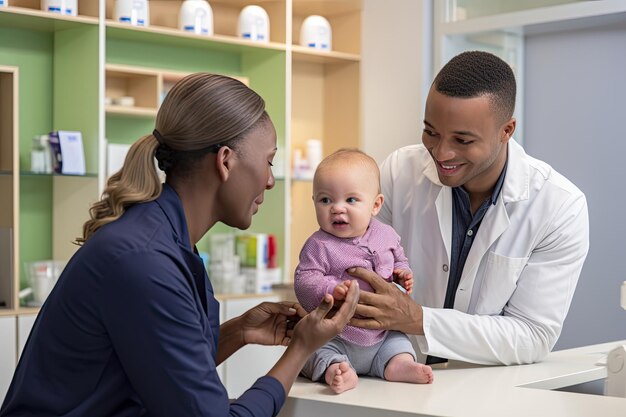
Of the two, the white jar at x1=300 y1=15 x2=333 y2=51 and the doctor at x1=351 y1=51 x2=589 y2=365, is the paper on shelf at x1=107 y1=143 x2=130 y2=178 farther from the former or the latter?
the doctor at x1=351 y1=51 x2=589 y2=365

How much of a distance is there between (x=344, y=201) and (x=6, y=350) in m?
2.10

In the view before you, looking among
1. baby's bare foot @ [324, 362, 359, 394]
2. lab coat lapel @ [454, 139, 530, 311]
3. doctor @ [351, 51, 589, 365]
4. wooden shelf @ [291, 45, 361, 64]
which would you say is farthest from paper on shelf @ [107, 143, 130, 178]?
baby's bare foot @ [324, 362, 359, 394]

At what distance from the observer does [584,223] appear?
229 centimetres

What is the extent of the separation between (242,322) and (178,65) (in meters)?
2.66

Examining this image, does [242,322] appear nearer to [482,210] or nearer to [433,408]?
[433,408]

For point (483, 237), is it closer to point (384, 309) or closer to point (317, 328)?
point (384, 309)

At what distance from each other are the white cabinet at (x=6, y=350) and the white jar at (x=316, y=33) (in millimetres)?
2041

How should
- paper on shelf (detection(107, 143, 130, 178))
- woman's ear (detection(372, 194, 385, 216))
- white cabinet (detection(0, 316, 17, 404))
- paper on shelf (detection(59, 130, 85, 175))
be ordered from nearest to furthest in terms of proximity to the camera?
1. woman's ear (detection(372, 194, 385, 216))
2. white cabinet (detection(0, 316, 17, 404))
3. paper on shelf (detection(59, 130, 85, 175))
4. paper on shelf (detection(107, 143, 130, 178))

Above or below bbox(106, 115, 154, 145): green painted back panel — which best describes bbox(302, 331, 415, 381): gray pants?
below

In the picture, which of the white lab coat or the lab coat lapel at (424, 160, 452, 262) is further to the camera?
the lab coat lapel at (424, 160, 452, 262)

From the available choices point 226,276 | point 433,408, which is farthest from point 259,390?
point 226,276

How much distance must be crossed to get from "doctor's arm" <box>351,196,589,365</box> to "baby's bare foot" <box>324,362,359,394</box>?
0.13 metres

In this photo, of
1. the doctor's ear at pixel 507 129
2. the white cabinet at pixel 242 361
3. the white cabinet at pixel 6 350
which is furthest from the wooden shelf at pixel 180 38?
the doctor's ear at pixel 507 129

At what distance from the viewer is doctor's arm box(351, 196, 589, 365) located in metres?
2.02
